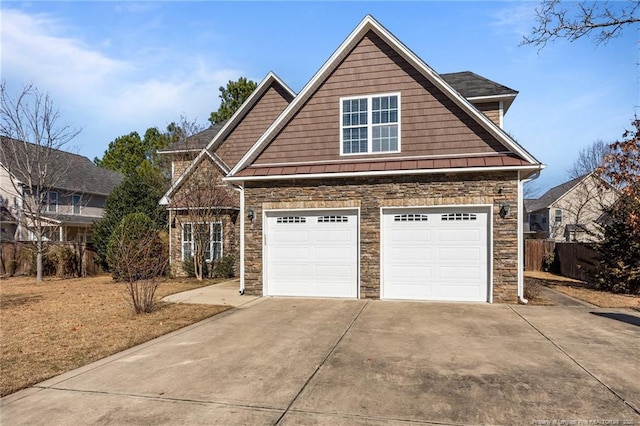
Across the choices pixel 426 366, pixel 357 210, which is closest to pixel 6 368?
pixel 426 366

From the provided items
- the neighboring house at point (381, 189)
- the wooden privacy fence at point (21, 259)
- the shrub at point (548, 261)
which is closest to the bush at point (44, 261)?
the wooden privacy fence at point (21, 259)

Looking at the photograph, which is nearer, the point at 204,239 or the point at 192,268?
the point at 204,239

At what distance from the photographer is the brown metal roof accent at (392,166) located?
32.6 feet

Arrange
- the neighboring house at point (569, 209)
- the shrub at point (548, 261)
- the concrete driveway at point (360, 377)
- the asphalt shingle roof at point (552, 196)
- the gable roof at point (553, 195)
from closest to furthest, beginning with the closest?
the concrete driveway at point (360, 377) < the shrub at point (548, 261) < the neighboring house at point (569, 209) < the gable roof at point (553, 195) < the asphalt shingle roof at point (552, 196)

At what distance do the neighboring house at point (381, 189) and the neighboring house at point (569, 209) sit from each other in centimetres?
2561

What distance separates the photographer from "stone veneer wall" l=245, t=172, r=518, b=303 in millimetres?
9883

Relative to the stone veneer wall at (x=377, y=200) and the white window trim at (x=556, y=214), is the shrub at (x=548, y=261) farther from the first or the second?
the white window trim at (x=556, y=214)

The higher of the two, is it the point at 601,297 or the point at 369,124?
the point at 369,124

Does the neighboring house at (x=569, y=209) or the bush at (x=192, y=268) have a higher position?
the neighboring house at (x=569, y=209)

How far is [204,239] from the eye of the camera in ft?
52.0

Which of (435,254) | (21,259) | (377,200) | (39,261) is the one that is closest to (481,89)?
(377,200)

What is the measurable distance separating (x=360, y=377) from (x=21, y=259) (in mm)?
21206

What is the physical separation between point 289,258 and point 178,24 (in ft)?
24.5

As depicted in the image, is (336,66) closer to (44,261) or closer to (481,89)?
(481,89)
